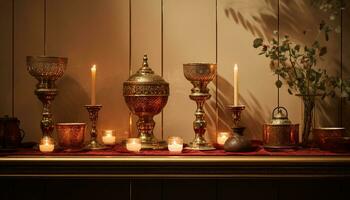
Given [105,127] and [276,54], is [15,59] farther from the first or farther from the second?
[276,54]

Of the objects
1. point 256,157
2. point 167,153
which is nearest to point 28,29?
point 167,153

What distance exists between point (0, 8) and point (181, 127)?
0.80 metres

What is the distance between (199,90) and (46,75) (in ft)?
1.65

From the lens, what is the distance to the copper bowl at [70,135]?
1.55 metres

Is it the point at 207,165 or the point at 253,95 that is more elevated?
the point at 253,95

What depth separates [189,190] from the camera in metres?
1.74

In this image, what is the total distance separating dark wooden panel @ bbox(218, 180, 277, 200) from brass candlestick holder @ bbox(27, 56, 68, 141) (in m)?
0.63

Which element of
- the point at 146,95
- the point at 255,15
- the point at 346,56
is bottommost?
the point at 146,95

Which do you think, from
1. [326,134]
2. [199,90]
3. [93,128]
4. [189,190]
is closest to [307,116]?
[326,134]

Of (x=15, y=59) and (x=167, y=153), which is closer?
(x=167, y=153)

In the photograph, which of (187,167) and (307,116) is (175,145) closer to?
(187,167)

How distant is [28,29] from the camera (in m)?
1.82

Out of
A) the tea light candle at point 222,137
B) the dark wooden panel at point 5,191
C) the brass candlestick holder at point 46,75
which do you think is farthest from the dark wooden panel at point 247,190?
the dark wooden panel at point 5,191

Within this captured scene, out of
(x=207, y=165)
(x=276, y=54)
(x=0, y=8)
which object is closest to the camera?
(x=207, y=165)
